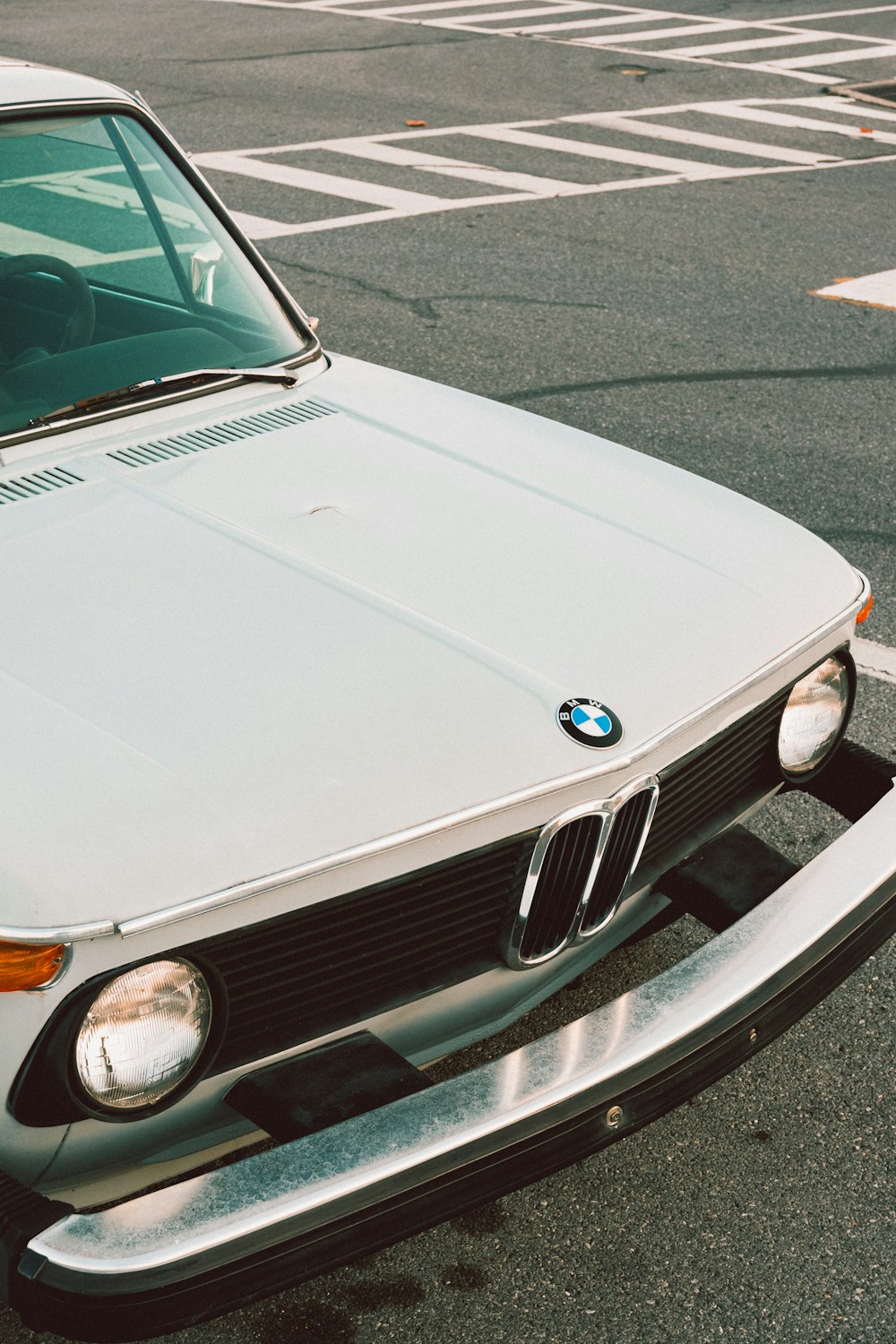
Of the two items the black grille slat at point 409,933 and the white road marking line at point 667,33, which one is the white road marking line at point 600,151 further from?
the black grille slat at point 409,933

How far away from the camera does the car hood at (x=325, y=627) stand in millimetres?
1965

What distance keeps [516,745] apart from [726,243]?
26.1 feet

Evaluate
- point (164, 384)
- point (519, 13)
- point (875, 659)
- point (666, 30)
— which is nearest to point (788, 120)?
point (666, 30)

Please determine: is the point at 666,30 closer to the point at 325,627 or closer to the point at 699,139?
the point at 699,139

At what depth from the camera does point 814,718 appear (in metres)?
2.78

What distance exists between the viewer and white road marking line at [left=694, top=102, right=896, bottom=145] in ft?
43.8

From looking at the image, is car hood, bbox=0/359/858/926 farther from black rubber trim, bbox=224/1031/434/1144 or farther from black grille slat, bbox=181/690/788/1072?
black rubber trim, bbox=224/1031/434/1144

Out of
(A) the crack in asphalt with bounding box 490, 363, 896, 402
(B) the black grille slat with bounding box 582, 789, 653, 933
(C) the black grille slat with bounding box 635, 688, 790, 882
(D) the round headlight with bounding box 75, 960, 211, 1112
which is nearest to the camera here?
(D) the round headlight with bounding box 75, 960, 211, 1112

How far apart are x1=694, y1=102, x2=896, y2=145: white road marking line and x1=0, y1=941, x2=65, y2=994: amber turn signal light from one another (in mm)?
13092

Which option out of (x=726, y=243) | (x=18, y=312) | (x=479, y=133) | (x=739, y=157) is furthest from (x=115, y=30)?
(x=18, y=312)

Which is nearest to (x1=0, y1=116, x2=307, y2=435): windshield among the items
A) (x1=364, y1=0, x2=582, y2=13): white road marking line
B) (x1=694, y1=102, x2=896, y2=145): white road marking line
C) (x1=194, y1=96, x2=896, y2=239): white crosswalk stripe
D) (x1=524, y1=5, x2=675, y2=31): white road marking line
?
(x1=194, y1=96, x2=896, y2=239): white crosswalk stripe

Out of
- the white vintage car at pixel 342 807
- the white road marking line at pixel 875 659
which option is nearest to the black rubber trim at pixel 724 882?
the white vintage car at pixel 342 807

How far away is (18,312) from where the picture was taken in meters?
3.14

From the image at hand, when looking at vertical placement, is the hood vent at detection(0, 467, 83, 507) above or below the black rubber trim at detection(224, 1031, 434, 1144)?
above
